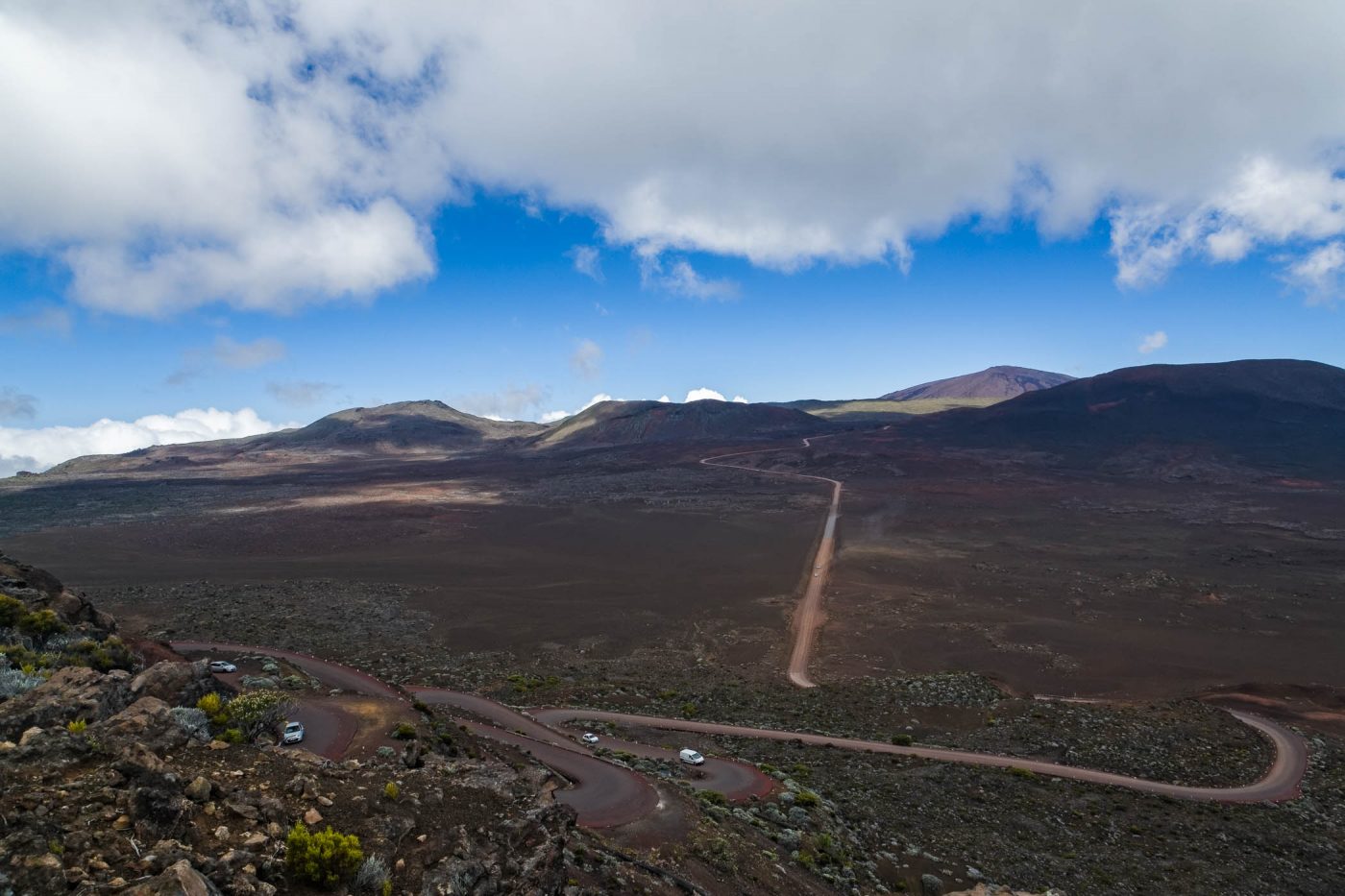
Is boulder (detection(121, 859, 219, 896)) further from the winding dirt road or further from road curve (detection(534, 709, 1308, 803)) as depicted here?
road curve (detection(534, 709, 1308, 803))

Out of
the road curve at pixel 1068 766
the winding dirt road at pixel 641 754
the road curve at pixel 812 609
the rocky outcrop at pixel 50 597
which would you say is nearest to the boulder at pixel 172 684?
the rocky outcrop at pixel 50 597

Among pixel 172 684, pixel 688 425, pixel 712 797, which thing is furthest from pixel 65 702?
pixel 688 425

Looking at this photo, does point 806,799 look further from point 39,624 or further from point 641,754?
point 39,624

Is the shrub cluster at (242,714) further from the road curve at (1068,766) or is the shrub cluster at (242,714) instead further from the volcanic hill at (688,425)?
the volcanic hill at (688,425)

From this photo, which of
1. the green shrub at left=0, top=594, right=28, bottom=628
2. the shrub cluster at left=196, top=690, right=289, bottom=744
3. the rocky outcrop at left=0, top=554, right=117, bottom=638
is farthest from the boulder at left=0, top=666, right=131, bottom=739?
the rocky outcrop at left=0, top=554, right=117, bottom=638

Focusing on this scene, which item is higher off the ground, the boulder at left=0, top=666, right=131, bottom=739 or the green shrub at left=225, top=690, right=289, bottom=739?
the boulder at left=0, top=666, right=131, bottom=739

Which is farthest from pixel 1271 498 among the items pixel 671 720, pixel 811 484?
pixel 671 720

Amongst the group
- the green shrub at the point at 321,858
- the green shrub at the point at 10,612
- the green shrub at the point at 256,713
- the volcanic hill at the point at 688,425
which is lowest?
the green shrub at the point at 256,713
